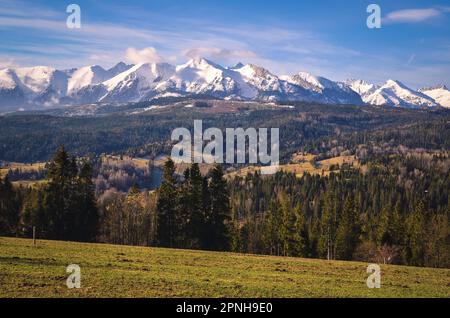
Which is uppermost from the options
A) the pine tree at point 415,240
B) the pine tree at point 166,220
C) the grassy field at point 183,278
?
the grassy field at point 183,278

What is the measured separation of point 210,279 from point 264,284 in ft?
11.5

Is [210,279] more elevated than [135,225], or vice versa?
[210,279]

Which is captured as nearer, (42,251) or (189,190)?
(42,251)

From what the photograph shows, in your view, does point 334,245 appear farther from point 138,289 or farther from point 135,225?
point 138,289

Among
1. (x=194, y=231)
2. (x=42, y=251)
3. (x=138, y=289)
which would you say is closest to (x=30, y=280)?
(x=138, y=289)

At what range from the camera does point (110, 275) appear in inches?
1177

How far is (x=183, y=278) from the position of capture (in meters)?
30.6

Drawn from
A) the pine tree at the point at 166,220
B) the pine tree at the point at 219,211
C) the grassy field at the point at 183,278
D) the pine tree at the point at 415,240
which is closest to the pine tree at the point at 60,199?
the pine tree at the point at 166,220

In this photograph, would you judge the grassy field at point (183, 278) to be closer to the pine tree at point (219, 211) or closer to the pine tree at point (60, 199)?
the pine tree at point (60, 199)

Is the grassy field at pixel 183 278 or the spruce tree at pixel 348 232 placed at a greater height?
the grassy field at pixel 183 278

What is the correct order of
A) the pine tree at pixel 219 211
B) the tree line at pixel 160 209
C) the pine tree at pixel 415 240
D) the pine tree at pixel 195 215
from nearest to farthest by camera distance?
the tree line at pixel 160 209 < the pine tree at pixel 195 215 < the pine tree at pixel 219 211 < the pine tree at pixel 415 240

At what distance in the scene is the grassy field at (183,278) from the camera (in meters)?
25.4

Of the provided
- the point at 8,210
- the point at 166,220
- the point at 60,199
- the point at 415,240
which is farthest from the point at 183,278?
the point at 415,240
